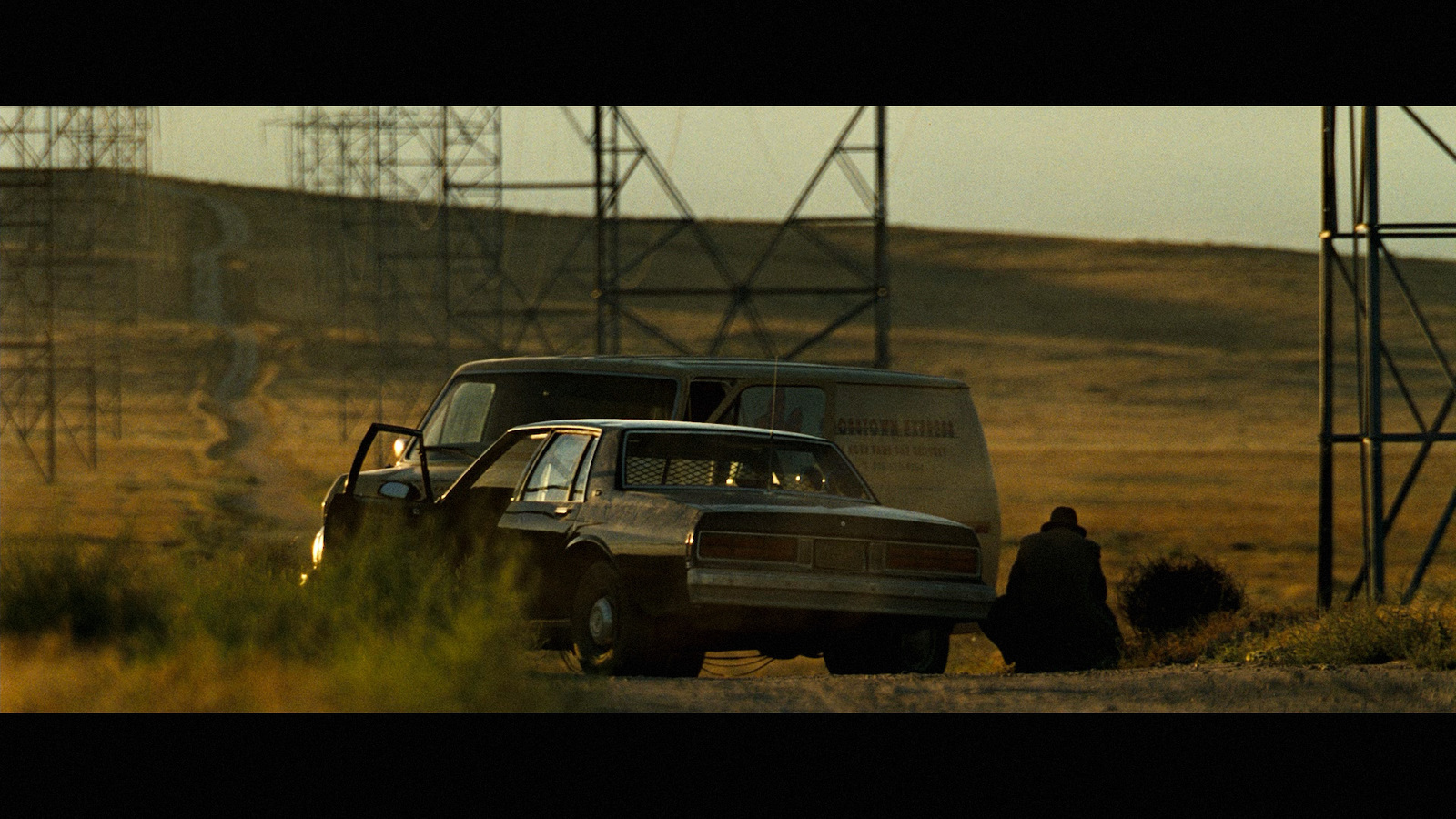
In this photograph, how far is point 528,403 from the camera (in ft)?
45.6

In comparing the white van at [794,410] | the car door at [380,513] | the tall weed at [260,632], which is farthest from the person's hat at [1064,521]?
the car door at [380,513]

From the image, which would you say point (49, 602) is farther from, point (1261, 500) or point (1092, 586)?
point (1261, 500)

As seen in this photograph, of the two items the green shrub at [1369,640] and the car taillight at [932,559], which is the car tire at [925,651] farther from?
the green shrub at [1369,640]

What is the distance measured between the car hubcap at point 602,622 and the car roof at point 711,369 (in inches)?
126

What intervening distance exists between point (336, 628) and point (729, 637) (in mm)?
2134

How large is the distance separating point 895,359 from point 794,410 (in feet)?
214

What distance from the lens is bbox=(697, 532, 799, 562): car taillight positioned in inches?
370

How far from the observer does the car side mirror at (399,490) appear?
11031mm

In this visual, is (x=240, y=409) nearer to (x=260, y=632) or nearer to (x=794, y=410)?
(x=794, y=410)

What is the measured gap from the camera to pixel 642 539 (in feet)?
32.0

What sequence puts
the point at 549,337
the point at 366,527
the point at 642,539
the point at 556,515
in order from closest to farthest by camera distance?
the point at 642,539
the point at 556,515
the point at 366,527
the point at 549,337

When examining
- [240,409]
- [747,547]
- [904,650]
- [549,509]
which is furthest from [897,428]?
[240,409]

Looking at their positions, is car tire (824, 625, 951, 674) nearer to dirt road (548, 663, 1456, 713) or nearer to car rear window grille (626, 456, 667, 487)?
dirt road (548, 663, 1456, 713)
